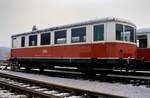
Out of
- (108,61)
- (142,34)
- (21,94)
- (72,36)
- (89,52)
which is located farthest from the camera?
(142,34)

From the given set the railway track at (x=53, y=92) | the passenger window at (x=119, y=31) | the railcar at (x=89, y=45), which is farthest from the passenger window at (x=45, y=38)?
the railway track at (x=53, y=92)

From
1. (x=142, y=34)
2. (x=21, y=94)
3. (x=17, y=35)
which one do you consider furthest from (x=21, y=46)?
(x=21, y=94)

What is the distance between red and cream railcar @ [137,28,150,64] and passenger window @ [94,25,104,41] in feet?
14.2

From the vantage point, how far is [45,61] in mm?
19391

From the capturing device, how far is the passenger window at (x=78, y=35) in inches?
623

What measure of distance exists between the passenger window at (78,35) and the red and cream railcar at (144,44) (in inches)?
178

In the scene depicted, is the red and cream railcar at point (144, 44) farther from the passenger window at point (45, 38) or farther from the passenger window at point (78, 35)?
the passenger window at point (45, 38)

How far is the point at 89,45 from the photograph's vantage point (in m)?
15.3

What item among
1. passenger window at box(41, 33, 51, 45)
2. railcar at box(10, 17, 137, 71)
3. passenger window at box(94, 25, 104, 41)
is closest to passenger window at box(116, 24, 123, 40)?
railcar at box(10, 17, 137, 71)

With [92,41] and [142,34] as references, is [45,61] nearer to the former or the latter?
[92,41]

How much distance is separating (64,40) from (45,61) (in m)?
→ 2.87

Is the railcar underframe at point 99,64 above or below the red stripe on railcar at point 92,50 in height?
below

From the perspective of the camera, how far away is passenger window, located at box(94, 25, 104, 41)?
14796 mm

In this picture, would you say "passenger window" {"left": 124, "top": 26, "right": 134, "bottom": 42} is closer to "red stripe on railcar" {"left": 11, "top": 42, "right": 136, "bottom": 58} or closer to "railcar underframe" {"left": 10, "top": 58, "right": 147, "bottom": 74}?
"red stripe on railcar" {"left": 11, "top": 42, "right": 136, "bottom": 58}
